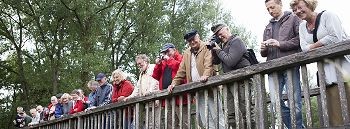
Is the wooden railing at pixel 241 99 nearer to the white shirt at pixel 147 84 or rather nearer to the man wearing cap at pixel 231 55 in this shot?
the man wearing cap at pixel 231 55

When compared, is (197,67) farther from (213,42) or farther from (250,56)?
(250,56)

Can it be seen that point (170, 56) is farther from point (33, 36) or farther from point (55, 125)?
point (33, 36)

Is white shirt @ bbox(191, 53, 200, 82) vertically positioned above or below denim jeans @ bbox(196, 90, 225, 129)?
above

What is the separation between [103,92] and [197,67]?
10.7 feet

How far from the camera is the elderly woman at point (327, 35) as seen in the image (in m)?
3.96

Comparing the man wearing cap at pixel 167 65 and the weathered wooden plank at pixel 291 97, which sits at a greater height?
the man wearing cap at pixel 167 65

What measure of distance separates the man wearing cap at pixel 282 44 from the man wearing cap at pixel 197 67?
0.84 metres

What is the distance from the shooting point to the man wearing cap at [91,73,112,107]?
8.66 metres

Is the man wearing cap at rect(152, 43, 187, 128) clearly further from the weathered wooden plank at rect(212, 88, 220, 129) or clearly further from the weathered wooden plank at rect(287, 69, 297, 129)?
the weathered wooden plank at rect(287, 69, 297, 129)

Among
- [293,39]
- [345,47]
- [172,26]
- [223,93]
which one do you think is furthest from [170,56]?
[172,26]

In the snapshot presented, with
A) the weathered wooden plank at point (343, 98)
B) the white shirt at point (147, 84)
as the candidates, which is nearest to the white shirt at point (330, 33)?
the weathered wooden plank at point (343, 98)

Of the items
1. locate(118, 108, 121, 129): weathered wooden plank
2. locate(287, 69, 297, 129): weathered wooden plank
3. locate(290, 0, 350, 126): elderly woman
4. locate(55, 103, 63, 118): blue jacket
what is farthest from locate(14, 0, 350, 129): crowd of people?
locate(55, 103, 63, 118): blue jacket

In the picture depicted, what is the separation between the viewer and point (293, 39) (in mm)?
4848

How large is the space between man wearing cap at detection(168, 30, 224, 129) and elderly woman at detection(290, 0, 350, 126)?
4.72 ft
